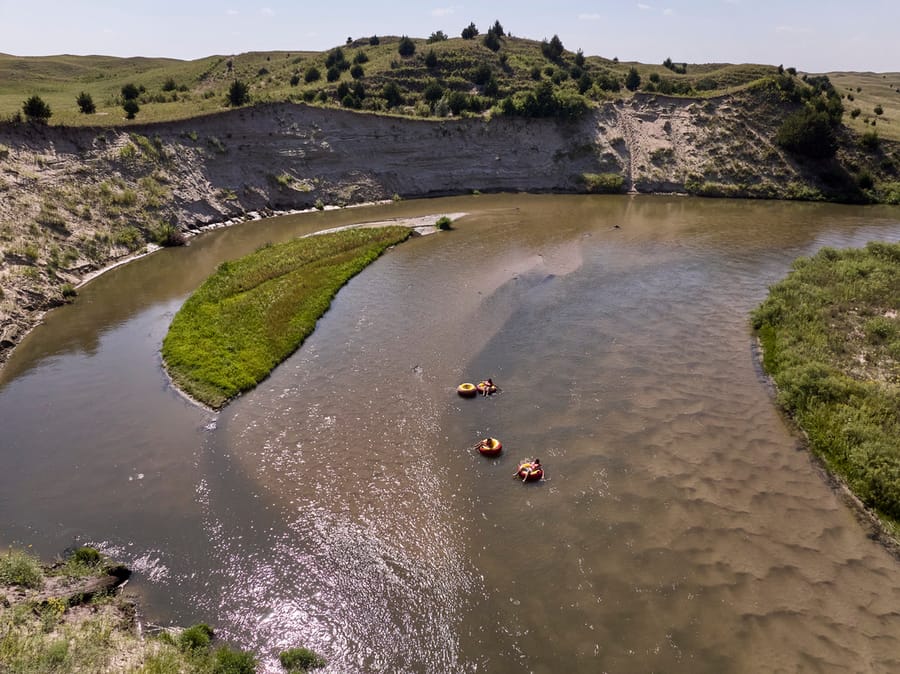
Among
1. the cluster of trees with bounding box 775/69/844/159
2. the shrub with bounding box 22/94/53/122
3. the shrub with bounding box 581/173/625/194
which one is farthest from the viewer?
the shrub with bounding box 581/173/625/194

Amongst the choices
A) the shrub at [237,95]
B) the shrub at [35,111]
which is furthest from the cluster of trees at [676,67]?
the shrub at [35,111]

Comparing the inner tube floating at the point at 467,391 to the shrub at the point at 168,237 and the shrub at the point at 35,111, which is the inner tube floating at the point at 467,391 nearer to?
the shrub at the point at 168,237

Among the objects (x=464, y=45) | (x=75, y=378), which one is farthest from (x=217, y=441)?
(x=464, y=45)

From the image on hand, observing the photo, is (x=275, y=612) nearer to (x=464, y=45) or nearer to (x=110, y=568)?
(x=110, y=568)

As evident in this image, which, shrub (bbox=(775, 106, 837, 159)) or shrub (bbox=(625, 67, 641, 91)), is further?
shrub (bbox=(625, 67, 641, 91))

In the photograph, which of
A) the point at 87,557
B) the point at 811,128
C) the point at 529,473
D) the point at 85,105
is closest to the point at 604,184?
the point at 811,128

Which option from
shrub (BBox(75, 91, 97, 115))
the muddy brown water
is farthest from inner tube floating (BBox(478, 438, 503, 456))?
shrub (BBox(75, 91, 97, 115))

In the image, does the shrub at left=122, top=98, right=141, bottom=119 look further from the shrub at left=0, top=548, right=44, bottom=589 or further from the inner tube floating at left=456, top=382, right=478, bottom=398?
the shrub at left=0, top=548, right=44, bottom=589
